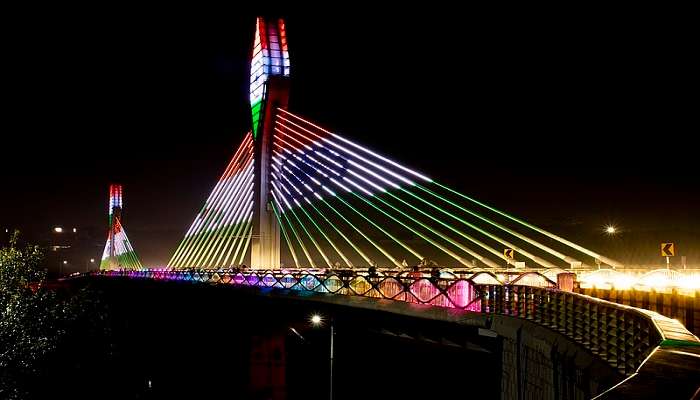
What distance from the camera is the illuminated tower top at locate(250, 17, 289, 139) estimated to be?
43062 mm

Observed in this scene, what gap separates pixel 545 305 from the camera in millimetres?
15305

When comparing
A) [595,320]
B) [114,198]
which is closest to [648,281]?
[595,320]

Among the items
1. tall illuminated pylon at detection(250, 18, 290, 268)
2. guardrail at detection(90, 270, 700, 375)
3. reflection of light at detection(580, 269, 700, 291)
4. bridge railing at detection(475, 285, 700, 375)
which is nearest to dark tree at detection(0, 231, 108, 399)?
guardrail at detection(90, 270, 700, 375)

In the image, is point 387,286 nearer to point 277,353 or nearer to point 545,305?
point 545,305

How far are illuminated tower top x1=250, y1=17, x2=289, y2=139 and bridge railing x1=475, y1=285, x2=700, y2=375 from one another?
2776 centimetres

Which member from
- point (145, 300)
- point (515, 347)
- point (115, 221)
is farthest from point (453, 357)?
point (115, 221)

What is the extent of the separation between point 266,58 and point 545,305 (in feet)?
102

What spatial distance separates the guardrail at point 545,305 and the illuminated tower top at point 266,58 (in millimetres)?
15480

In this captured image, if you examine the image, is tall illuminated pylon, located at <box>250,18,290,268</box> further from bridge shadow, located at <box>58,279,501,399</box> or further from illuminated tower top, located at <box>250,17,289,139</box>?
bridge shadow, located at <box>58,279,501,399</box>

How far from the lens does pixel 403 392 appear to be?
22.6 metres

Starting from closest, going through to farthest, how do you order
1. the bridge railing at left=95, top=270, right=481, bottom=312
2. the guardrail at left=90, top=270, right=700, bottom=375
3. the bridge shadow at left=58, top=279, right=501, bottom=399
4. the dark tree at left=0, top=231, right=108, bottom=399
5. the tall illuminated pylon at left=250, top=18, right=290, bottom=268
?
1. the guardrail at left=90, top=270, right=700, bottom=375
2. the bridge railing at left=95, top=270, right=481, bottom=312
3. the bridge shadow at left=58, top=279, right=501, bottom=399
4. the dark tree at left=0, top=231, right=108, bottom=399
5. the tall illuminated pylon at left=250, top=18, right=290, bottom=268

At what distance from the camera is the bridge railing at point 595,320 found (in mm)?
8705

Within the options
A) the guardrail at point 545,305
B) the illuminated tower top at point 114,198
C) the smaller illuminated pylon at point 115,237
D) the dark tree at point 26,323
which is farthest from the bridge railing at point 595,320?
the illuminated tower top at point 114,198

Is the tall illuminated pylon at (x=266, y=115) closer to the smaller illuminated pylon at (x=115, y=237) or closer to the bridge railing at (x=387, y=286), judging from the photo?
the bridge railing at (x=387, y=286)
